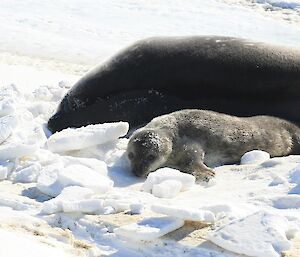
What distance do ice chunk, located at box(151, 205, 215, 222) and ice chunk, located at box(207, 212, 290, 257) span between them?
11 cm

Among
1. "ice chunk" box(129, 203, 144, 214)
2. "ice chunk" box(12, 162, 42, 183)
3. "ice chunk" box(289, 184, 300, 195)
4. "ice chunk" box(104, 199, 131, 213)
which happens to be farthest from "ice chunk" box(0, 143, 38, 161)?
"ice chunk" box(289, 184, 300, 195)

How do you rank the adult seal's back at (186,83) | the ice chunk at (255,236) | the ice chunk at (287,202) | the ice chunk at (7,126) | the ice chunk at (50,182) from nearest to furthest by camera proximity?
the ice chunk at (255,236)
the ice chunk at (287,202)
the ice chunk at (50,182)
the ice chunk at (7,126)
the adult seal's back at (186,83)

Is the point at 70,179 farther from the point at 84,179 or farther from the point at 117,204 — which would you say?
the point at 117,204

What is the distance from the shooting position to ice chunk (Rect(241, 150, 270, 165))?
168 inches

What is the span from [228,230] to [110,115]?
227 cm

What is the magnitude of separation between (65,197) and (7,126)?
1.16 meters

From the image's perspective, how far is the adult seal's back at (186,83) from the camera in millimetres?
4953

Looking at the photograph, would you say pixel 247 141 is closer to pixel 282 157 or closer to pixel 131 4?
pixel 282 157

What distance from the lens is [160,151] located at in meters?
4.12

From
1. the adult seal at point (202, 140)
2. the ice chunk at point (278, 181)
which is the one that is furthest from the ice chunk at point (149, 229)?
the adult seal at point (202, 140)

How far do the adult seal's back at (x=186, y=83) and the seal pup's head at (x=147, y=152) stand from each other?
31.3 inches

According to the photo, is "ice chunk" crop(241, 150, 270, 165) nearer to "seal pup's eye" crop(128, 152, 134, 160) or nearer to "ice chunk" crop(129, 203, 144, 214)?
"seal pup's eye" crop(128, 152, 134, 160)

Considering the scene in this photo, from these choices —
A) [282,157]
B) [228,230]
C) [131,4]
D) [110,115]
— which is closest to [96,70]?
[110,115]

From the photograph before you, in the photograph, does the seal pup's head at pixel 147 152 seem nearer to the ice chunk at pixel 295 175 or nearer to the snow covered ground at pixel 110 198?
the snow covered ground at pixel 110 198
